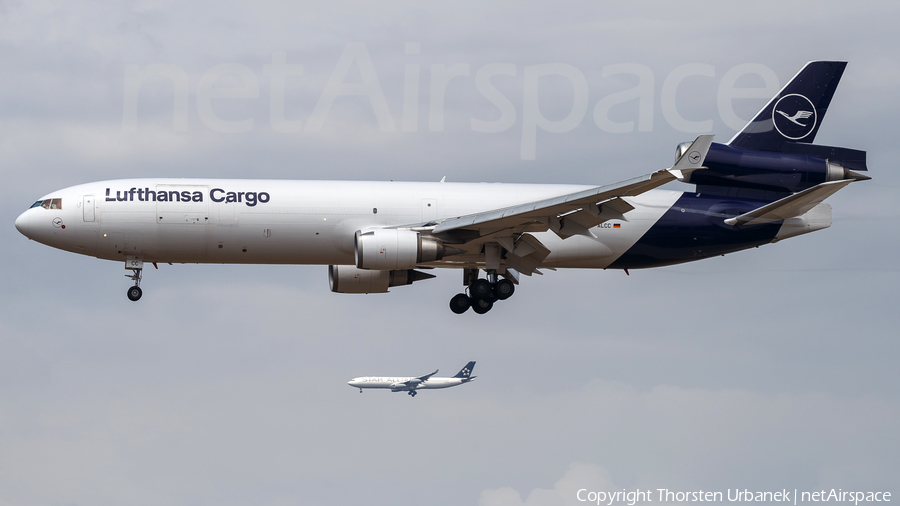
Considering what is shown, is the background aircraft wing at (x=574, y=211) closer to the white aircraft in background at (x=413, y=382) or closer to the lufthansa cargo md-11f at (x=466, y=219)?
the lufthansa cargo md-11f at (x=466, y=219)

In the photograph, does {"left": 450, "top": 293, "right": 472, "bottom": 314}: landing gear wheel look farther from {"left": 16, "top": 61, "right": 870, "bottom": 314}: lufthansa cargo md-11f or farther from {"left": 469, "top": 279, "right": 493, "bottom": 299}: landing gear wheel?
{"left": 469, "top": 279, "right": 493, "bottom": 299}: landing gear wheel

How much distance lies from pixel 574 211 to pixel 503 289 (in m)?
6.14

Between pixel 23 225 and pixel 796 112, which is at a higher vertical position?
pixel 796 112

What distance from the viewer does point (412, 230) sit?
42.8 m

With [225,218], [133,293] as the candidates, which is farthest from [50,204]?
[225,218]

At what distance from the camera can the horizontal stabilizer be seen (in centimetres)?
4172

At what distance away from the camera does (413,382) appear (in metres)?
124

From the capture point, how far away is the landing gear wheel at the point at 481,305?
46.9m

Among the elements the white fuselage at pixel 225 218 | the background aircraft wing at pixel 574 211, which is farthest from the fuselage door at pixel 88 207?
the background aircraft wing at pixel 574 211

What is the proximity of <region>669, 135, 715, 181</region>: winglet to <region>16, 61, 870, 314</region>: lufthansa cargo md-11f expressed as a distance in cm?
422

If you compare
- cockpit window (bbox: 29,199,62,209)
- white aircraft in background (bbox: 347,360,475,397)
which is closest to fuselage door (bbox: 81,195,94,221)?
cockpit window (bbox: 29,199,62,209)

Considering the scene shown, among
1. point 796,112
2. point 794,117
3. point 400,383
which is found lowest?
point 400,383

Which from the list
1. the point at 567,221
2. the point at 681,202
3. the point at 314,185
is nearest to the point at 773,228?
the point at 681,202

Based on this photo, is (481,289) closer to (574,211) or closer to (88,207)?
(574,211)
